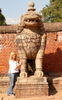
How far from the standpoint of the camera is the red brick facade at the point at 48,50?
1012cm

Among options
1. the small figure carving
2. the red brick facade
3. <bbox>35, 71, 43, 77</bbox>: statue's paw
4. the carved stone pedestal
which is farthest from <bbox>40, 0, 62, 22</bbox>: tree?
the carved stone pedestal

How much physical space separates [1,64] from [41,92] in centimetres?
257

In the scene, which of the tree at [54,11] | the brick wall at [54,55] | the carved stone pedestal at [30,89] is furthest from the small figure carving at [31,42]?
the tree at [54,11]

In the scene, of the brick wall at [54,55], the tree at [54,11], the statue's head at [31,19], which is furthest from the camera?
the tree at [54,11]

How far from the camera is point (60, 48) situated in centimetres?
1020

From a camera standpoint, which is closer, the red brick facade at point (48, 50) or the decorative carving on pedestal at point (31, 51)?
the decorative carving on pedestal at point (31, 51)

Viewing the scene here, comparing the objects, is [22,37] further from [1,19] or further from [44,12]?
[1,19]

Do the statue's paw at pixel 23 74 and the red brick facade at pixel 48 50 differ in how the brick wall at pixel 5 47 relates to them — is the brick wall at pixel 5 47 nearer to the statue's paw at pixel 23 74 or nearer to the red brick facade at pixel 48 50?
the red brick facade at pixel 48 50

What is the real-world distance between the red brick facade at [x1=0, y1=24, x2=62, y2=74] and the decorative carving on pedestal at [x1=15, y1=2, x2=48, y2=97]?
136 centimetres

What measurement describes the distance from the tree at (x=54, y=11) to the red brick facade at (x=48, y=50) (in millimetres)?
14275

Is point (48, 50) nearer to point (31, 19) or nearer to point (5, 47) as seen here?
point (5, 47)

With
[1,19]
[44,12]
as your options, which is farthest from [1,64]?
[1,19]

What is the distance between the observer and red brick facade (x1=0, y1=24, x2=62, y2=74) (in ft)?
33.2

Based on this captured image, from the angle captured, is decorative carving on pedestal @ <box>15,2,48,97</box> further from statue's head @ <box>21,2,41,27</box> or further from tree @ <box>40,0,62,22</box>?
tree @ <box>40,0,62,22</box>
